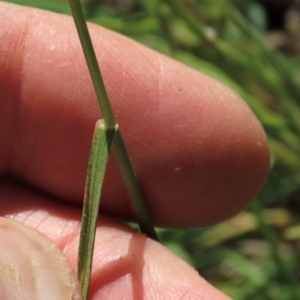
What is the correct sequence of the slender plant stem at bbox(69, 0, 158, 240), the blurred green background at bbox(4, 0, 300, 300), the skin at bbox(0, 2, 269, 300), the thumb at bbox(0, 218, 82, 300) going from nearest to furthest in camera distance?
the slender plant stem at bbox(69, 0, 158, 240), the thumb at bbox(0, 218, 82, 300), the skin at bbox(0, 2, 269, 300), the blurred green background at bbox(4, 0, 300, 300)

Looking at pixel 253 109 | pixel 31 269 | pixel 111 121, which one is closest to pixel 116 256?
pixel 31 269

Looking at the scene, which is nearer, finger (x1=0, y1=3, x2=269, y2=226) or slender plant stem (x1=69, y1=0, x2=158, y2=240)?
slender plant stem (x1=69, y1=0, x2=158, y2=240)

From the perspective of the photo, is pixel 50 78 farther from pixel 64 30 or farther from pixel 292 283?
pixel 292 283

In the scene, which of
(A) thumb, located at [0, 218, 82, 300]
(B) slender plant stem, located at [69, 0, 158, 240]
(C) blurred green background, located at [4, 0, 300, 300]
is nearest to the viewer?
(B) slender plant stem, located at [69, 0, 158, 240]

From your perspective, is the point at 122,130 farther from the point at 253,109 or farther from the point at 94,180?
the point at 253,109

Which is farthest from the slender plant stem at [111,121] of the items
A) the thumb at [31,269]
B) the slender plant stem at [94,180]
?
the thumb at [31,269]

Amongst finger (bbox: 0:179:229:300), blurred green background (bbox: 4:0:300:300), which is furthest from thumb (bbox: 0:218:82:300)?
blurred green background (bbox: 4:0:300:300)

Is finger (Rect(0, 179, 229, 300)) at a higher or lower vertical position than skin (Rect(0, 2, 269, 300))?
lower

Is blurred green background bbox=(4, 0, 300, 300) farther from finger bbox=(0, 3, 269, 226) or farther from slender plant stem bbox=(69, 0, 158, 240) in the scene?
slender plant stem bbox=(69, 0, 158, 240)
